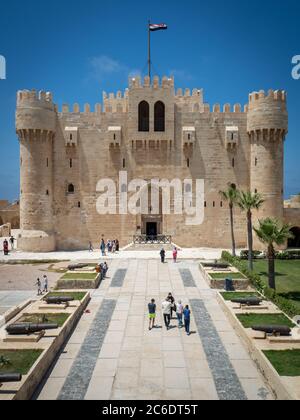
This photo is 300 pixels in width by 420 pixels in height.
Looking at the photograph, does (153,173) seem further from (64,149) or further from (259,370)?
(259,370)

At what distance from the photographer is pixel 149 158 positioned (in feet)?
132

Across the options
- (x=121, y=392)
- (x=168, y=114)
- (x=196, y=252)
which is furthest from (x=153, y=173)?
(x=121, y=392)

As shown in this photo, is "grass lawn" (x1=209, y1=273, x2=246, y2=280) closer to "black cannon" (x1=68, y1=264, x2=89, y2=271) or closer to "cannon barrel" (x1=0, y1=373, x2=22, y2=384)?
"black cannon" (x1=68, y1=264, x2=89, y2=271)

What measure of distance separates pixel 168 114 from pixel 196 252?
533 inches

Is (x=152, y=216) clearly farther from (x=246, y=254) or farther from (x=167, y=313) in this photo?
(x=167, y=313)

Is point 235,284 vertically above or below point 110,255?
below

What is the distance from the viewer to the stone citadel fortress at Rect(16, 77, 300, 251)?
3962 cm

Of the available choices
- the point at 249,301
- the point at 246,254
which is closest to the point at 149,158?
the point at 246,254

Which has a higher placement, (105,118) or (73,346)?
(105,118)

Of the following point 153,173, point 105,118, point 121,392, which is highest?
point 105,118

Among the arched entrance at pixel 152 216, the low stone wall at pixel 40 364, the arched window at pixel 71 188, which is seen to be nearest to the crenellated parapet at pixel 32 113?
the arched window at pixel 71 188

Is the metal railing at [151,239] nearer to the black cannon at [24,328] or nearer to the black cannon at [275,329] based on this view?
the black cannon at [24,328]

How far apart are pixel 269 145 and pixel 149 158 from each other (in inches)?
454

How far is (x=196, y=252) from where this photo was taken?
37.2 metres
